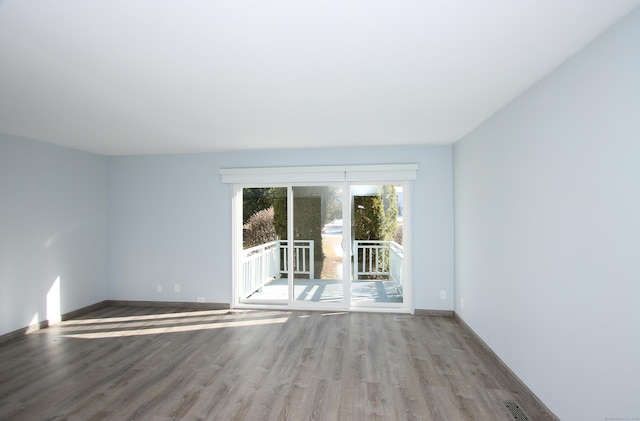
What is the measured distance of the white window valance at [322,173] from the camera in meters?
4.62

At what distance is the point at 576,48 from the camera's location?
188cm

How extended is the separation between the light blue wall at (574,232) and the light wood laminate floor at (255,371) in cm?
52

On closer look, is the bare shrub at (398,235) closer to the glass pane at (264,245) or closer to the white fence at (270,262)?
the white fence at (270,262)

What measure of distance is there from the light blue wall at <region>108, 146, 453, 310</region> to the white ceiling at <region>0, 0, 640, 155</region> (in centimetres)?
137

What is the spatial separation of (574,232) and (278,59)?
2052mm

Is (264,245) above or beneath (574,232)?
beneath

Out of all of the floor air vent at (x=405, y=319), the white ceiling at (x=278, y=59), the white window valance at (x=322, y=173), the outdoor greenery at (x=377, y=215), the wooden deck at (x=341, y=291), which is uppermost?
the white ceiling at (x=278, y=59)

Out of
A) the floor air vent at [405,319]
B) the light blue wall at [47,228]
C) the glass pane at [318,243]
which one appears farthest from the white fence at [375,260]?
the light blue wall at [47,228]

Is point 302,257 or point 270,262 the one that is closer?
point 302,257

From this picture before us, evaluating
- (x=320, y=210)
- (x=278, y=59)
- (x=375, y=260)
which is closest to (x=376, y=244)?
(x=375, y=260)

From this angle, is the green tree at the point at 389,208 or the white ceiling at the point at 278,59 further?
the green tree at the point at 389,208

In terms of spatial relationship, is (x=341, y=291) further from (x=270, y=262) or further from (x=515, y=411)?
(x=515, y=411)

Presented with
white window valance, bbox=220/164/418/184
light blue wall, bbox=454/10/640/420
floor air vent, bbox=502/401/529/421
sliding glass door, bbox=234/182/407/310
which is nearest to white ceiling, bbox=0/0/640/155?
light blue wall, bbox=454/10/640/420

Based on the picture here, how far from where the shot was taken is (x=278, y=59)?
6.48 feet
